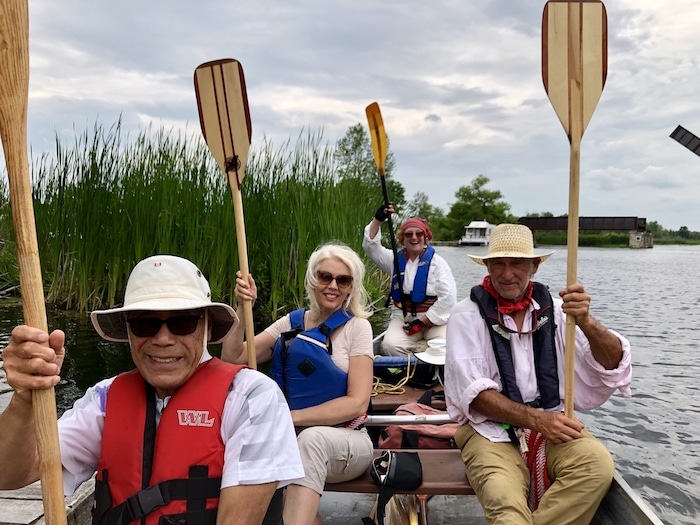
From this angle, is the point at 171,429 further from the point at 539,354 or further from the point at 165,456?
the point at 539,354

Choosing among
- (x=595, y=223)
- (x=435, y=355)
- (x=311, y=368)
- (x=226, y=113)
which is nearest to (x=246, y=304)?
(x=311, y=368)

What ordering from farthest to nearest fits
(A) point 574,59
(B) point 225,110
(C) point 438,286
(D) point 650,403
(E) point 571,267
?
(D) point 650,403 → (C) point 438,286 → (B) point 225,110 → (A) point 574,59 → (E) point 571,267

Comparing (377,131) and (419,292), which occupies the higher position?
(377,131)

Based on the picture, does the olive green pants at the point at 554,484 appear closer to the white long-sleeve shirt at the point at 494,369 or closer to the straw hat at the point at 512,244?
the white long-sleeve shirt at the point at 494,369

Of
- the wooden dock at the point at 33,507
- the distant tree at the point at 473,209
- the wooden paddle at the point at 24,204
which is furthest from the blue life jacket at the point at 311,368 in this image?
the distant tree at the point at 473,209

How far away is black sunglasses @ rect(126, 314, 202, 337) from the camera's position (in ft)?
5.49

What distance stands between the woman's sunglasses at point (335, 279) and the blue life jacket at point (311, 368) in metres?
0.13

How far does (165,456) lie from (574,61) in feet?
7.92

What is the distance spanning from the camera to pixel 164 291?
5.46 feet

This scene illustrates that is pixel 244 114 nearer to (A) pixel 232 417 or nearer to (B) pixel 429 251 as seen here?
(A) pixel 232 417

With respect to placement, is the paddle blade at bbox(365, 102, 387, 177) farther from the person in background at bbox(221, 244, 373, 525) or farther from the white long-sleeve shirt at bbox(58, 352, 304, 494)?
the white long-sleeve shirt at bbox(58, 352, 304, 494)

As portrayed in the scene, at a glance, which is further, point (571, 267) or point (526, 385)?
point (526, 385)

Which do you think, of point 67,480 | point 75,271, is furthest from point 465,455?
point 75,271

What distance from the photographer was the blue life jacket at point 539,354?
2666mm
